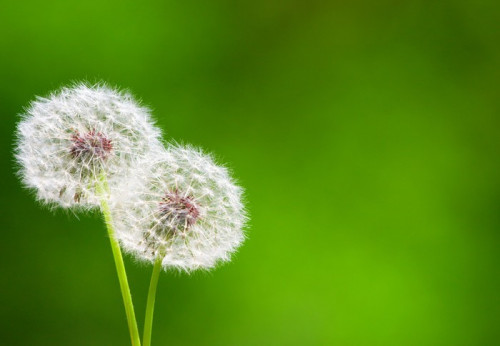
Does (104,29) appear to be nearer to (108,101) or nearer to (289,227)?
(289,227)

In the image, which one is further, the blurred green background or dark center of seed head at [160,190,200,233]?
the blurred green background

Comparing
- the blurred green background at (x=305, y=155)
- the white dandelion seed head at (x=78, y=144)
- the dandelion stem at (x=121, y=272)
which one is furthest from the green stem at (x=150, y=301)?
the blurred green background at (x=305, y=155)

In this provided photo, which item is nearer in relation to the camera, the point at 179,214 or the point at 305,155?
the point at 179,214

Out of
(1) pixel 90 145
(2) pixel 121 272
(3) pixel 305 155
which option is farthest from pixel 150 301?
(3) pixel 305 155

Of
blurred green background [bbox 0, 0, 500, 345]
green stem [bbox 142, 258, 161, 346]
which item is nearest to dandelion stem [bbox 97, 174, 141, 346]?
green stem [bbox 142, 258, 161, 346]

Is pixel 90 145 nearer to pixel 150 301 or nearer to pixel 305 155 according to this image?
pixel 150 301

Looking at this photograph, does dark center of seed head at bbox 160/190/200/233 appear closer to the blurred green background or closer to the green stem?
the green stem

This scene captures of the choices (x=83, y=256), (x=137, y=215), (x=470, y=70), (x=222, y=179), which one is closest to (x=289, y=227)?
(x=83, y=256)
